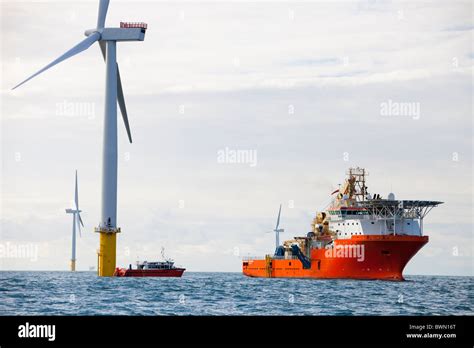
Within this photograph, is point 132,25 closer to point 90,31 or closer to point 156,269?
point 90,31

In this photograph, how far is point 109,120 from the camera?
344 feet

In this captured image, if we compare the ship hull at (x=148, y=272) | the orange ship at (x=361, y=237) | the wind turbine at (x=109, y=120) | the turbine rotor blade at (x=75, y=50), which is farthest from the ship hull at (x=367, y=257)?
the turbine rotor blade at (x=75, y=50)

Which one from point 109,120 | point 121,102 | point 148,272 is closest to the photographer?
→ point 109,120

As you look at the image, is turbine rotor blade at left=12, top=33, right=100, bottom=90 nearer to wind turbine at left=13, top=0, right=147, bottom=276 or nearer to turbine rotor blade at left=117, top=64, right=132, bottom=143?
wind turbine at left=13, top=0, right=147, bottom=276

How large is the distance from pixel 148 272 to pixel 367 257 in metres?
49.8

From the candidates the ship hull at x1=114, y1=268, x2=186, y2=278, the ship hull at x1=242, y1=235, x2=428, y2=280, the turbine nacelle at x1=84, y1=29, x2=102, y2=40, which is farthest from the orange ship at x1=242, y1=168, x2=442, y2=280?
the turbine nacelle at x1=84, y1=29, x2=102, y2=40

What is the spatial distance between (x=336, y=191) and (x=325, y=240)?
872 centimetres

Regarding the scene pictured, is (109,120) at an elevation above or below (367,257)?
above

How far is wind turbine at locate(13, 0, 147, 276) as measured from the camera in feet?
343

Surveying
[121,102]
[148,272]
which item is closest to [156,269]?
[148,272]

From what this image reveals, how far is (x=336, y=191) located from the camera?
130m

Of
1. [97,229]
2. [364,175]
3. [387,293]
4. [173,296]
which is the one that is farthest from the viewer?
[364,175]
